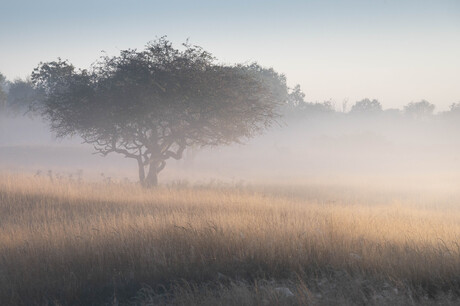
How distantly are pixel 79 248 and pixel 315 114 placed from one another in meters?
116

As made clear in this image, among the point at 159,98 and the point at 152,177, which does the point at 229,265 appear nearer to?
the point at 159,98

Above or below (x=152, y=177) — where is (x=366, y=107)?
above

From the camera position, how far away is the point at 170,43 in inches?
861

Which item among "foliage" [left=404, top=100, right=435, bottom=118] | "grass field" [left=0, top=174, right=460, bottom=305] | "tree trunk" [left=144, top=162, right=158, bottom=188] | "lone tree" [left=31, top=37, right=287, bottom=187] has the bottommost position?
"grass field" [left=0, top=174, right=460, bottom=305]

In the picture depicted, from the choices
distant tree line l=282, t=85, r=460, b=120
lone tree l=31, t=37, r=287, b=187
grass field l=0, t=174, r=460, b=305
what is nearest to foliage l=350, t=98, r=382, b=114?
distant tree line l=282, t=85, r=460, b=120

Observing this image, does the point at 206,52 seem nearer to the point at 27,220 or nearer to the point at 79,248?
the point at 27,220

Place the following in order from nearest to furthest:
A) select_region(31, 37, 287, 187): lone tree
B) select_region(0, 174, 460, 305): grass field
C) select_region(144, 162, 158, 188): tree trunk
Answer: select_region(0, 174, 460, 305): grass field
select_region(31, 37, 287, 187): lone tree
select_region(144, 162, 158, 188): tree trunk

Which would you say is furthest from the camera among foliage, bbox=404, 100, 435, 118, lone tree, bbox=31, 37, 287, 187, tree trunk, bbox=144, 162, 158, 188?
foliage, bbox=404, 100, 435, 118

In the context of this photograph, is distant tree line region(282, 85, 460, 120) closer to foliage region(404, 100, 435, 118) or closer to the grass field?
foliage region(404, 100, 435, 118)

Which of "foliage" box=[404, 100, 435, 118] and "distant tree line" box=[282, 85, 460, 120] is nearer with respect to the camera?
"distant tree line" box=[282, 85, 460, 120]

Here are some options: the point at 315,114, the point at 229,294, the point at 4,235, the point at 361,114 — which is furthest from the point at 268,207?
the point at 361,114

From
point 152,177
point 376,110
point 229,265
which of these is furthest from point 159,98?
point 376,110

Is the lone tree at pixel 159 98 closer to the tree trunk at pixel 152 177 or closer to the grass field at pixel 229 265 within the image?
the tree trunk at pixel 152 177

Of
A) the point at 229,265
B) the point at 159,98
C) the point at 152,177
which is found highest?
the point at 159,98
